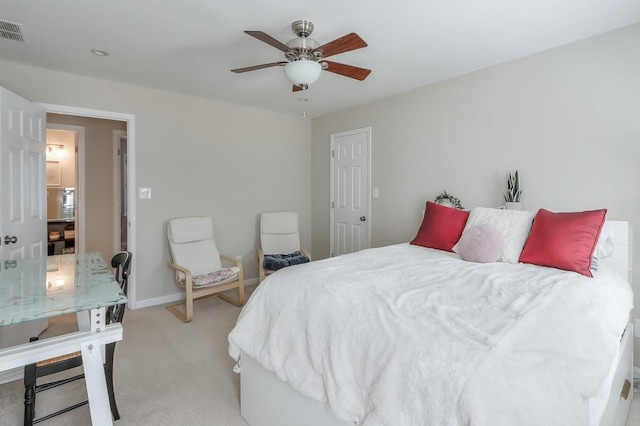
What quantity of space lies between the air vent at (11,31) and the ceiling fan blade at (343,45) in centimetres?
212

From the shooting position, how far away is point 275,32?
2.35 metres

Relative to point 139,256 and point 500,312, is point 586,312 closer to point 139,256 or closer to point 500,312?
point 500,312

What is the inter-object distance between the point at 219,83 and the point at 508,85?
2.78m

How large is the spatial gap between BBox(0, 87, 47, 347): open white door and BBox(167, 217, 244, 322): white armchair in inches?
45.1

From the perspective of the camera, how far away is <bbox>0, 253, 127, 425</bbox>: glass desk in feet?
3.96

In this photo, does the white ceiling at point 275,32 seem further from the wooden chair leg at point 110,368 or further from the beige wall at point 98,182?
the wooden chair leg at point 110,368

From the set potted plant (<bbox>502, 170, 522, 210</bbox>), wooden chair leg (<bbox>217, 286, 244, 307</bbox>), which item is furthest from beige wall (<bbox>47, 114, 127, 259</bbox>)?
potted plant (<bbox>502, 170, 522, 210</bbox>)

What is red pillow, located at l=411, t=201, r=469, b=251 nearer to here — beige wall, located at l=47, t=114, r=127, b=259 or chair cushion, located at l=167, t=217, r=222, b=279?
chair cushion, located at l=167, t=217, r=222, b=279

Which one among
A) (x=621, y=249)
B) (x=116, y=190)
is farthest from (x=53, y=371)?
(x=116, y=190)

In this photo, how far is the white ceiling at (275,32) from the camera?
6.72 feet

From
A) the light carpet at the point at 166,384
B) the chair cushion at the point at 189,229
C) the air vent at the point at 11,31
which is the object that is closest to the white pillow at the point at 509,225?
the light carpet at the point at 166,384

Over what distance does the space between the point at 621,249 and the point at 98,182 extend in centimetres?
585

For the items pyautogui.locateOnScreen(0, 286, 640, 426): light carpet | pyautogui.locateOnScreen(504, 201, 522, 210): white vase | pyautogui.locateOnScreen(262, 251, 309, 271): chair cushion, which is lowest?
pyautogui.locateOnScreen(0, 286, 640, 426): light carpet

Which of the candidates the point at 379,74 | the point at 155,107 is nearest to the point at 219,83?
the point at 155,107
